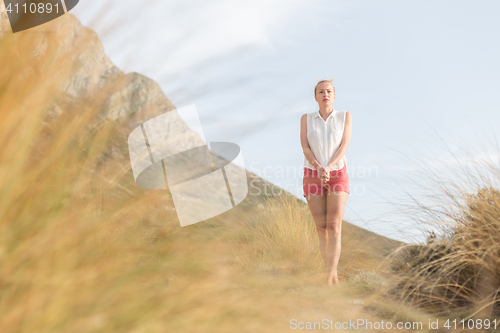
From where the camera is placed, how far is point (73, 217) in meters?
0.60

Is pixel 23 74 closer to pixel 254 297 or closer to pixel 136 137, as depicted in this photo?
pixel 136 137

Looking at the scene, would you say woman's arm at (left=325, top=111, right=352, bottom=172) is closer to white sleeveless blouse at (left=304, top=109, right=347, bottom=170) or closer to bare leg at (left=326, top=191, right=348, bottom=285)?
white sleeveless blouse at (left=304, top=109, right=347, bottom=170)

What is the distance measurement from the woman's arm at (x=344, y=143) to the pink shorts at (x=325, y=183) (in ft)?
0.23

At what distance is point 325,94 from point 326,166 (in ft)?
2.11

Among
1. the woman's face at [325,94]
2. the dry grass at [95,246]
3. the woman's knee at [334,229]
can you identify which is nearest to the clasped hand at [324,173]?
the woman's knee at [334,229]

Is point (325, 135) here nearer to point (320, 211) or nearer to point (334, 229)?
point (320, 211)

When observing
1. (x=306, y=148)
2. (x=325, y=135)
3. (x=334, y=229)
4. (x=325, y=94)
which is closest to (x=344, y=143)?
(x=325, y=135)

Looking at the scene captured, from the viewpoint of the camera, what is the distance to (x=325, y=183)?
107 inches

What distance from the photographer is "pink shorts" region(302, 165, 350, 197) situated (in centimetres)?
270

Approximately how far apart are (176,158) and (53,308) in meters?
0.35

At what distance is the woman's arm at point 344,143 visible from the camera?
107 inches

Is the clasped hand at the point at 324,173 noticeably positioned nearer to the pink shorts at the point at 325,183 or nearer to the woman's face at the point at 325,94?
the pink shorts at the point at 325,183

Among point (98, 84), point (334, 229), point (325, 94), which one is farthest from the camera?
point (325, 94)

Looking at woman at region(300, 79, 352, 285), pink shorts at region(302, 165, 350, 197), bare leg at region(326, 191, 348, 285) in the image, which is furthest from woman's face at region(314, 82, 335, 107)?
bare leg at region(326, 191, 348, 285)
